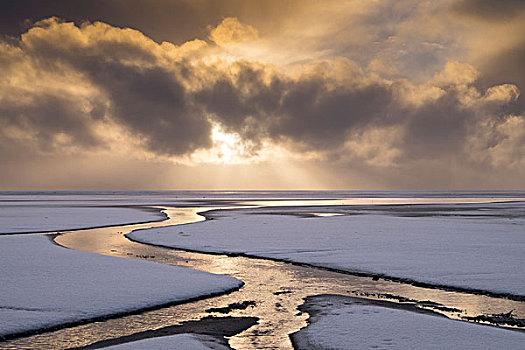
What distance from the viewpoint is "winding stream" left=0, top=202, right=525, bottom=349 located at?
22.6ft

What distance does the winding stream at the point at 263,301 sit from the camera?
6.89 meters

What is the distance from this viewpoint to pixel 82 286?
32.7ft

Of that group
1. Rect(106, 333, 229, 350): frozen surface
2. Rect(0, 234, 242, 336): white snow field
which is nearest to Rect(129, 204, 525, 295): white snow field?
Rect(0, 234, 242, 336): white snow field

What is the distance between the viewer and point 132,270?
1180 centimetres

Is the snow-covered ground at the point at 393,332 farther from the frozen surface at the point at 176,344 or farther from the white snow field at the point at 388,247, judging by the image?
the white snow field at the point at 388,247

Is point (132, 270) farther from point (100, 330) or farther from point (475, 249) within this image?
point (475, 249)

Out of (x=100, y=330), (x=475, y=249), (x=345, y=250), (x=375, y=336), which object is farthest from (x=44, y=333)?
(x=475, y=249)

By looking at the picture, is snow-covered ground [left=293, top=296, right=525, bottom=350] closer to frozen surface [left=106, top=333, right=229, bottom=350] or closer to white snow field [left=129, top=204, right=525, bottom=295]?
frozen surface [left=106, top=333, right=229, bottom=350]

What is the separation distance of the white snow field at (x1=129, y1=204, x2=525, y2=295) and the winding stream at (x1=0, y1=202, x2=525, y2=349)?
42.0 inches

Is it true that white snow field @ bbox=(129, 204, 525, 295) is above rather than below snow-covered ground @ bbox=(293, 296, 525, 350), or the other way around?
above

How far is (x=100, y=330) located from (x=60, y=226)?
792 inches

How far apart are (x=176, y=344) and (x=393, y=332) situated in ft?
10.9

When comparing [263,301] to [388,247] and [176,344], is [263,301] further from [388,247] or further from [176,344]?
[388,247]

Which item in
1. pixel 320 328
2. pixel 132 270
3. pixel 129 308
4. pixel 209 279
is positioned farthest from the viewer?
pixel 132 270
